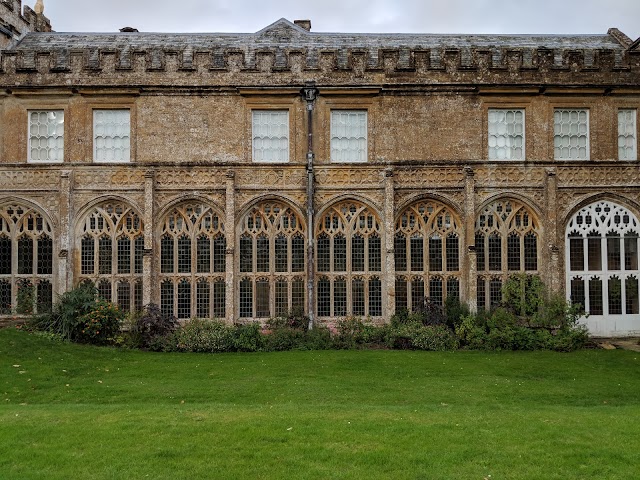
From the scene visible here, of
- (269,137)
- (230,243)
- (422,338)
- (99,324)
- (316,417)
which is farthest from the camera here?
(269,137)

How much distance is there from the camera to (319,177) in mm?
19500

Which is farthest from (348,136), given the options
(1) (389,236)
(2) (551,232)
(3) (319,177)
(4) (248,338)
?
(4) (248,338)

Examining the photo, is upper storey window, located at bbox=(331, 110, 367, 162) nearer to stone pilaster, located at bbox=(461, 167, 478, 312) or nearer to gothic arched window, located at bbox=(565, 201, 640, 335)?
stone pilaster, located at bbox=(461, 167, 478, 312)

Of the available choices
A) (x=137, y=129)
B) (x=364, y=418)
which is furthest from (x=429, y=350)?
(x=137, y=129)

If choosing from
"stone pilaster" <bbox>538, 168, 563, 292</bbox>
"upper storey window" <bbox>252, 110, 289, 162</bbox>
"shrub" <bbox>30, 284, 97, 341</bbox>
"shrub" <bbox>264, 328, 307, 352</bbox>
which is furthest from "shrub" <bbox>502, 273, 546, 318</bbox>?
"shrub" <bbox>30, 284, 97, 341</bbox>

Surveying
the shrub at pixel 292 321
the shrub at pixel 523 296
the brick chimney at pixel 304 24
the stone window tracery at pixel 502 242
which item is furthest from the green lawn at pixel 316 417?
the brick chimney at pixel 304 24

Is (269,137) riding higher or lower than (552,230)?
higher

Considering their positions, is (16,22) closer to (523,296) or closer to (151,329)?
(151,329)

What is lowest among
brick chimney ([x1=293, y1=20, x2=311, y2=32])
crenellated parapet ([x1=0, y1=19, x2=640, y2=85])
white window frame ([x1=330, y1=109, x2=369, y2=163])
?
white window frame ([x1=330, y1=109, x2=369, y2=163])

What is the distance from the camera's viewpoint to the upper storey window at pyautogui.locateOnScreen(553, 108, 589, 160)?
780 inches

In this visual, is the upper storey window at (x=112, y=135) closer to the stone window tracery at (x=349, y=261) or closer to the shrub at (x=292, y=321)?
the stone window tracery at (x=349, y=261)

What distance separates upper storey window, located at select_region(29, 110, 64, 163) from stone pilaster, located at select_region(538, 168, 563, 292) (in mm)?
15455

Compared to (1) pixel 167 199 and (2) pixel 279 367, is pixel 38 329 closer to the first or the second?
(1) pixel 167 199

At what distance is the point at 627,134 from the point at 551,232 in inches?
165
